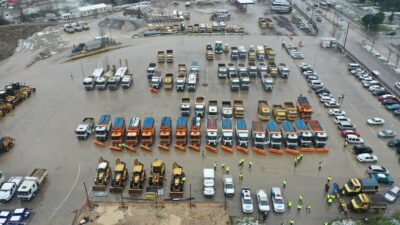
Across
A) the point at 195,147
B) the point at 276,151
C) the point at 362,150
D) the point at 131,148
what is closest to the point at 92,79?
the point at 131,148

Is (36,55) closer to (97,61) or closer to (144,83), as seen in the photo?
(97,61)

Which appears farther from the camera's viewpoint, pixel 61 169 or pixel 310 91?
pixel 310 91

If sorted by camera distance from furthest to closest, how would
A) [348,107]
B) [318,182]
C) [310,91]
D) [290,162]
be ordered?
[310,91], [348,107], [290,162], [318,182]

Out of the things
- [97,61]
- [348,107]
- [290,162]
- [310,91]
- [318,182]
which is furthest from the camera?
[97,61]

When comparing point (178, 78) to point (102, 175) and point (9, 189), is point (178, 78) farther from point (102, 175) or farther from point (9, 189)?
point (9, 189)

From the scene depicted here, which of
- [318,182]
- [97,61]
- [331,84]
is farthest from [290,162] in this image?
[97,61]

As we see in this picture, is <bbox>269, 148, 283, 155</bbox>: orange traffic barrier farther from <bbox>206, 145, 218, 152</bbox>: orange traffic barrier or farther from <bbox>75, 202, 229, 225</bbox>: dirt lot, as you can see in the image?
<bbox>75, 202, 229, 225</bbox>: dirt lot

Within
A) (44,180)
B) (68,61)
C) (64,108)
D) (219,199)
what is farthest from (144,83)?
(219,199)
